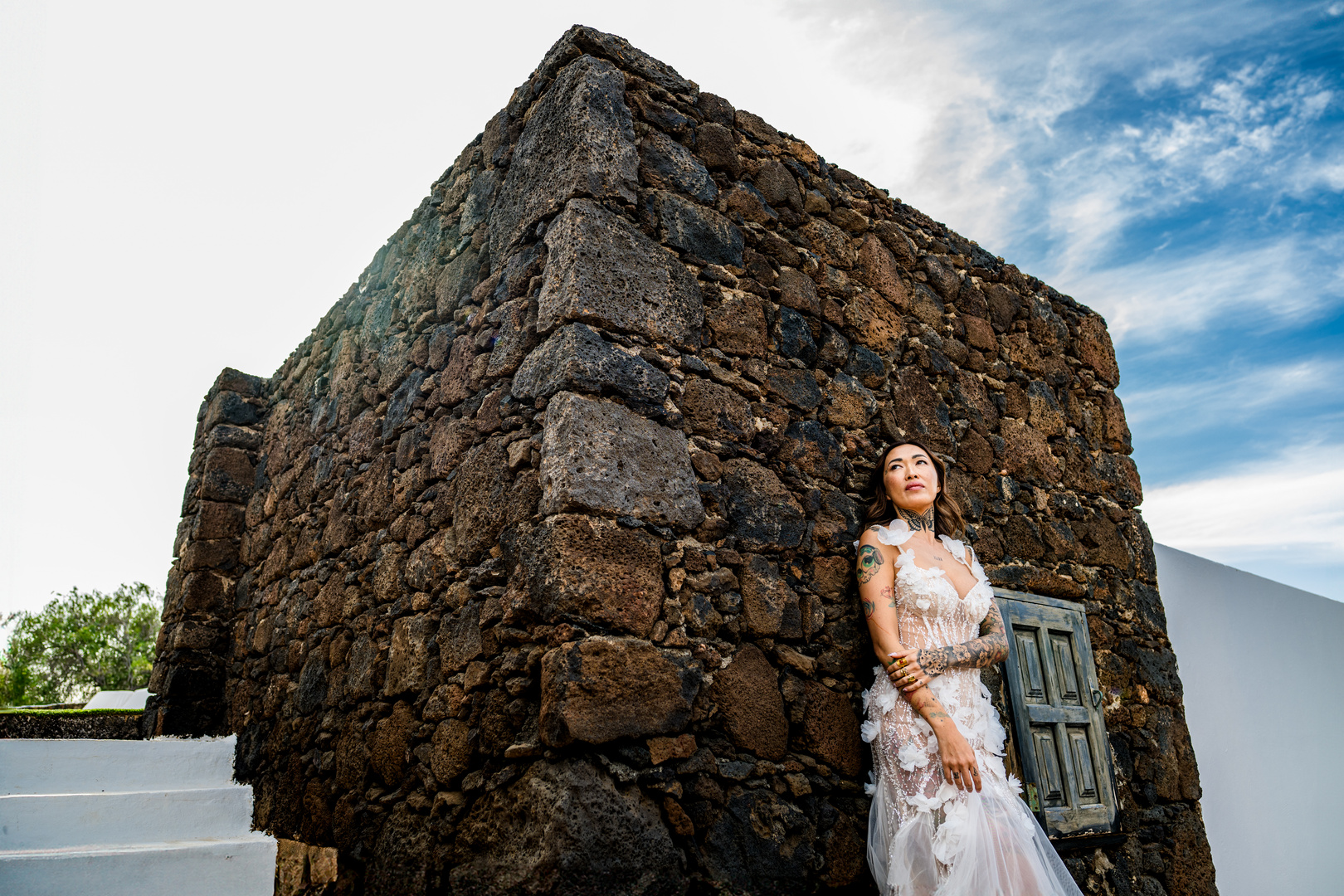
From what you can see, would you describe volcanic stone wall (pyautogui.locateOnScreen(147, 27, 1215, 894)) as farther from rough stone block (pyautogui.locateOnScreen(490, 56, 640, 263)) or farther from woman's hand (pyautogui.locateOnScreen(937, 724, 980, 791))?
woman's hand (pyautogui.locateOnScreen(937, 724, 980, 791))

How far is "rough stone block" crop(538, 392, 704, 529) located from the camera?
2.36 meters

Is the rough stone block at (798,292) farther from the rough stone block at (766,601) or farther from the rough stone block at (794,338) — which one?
the rough stone block at (766,601)

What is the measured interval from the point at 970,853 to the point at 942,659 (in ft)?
1.79

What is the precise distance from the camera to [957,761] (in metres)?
2.41

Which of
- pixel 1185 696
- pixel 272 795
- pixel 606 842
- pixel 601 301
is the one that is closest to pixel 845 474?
pixel 601 301

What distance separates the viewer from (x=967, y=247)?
4117 mm

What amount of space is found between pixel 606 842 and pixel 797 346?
1.82 metres

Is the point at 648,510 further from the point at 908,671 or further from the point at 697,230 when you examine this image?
the point at 697,230

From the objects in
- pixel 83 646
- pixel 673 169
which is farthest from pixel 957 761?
pixel 83 646

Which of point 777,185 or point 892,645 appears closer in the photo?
point 892,645

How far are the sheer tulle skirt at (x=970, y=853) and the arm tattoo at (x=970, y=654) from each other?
0.36 metres

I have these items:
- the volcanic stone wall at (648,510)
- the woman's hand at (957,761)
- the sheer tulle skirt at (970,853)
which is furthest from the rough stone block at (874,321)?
the sheer tulle skirt at (970,853)

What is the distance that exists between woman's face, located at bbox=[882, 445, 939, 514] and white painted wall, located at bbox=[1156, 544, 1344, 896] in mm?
3456

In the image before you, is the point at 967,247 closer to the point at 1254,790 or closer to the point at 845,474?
the point at 845,474
